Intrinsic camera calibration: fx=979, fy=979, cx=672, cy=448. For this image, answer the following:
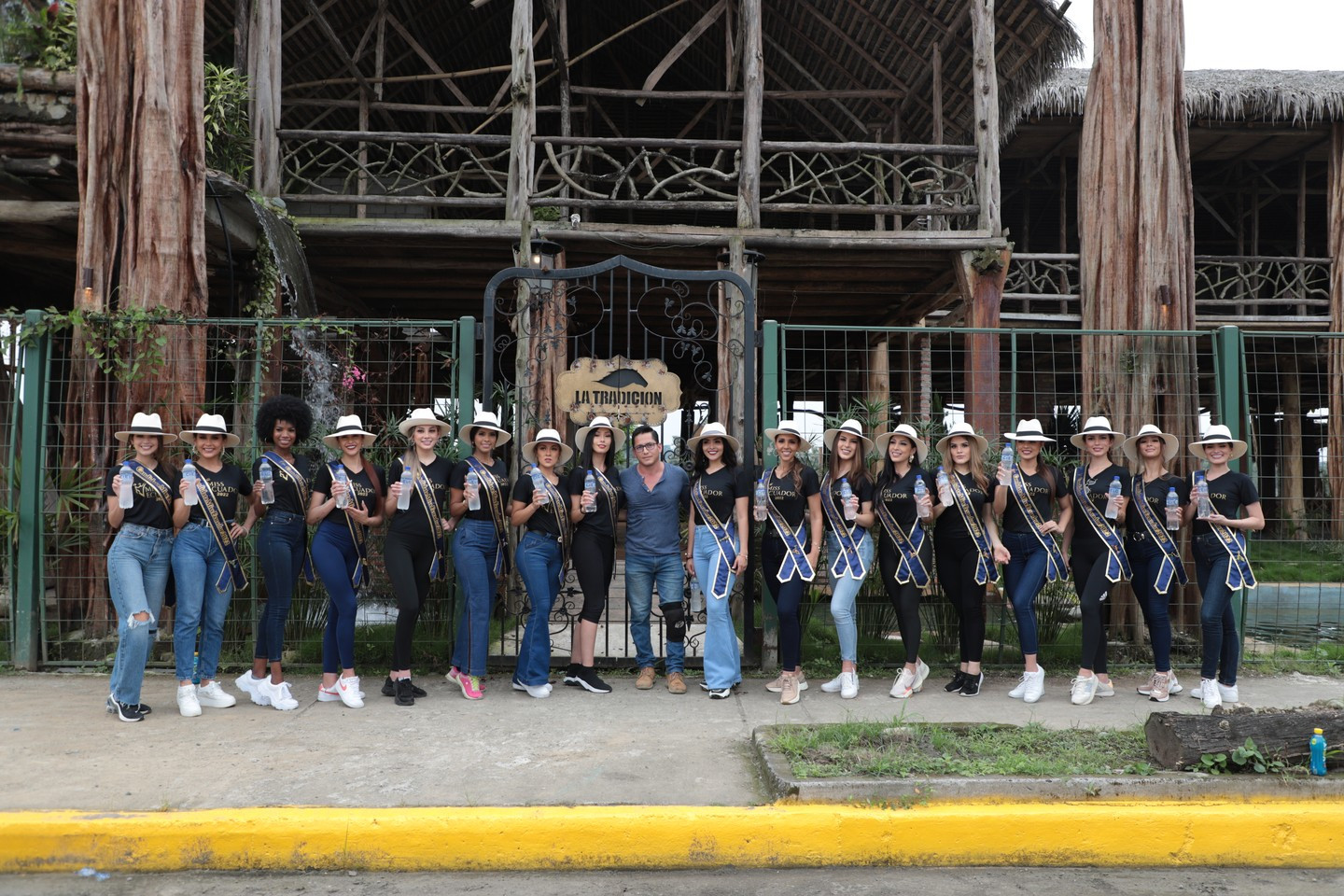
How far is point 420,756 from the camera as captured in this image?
15.5 feet

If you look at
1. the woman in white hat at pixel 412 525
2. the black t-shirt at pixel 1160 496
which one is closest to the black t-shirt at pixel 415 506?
the woman in white hat at pixel 412 525

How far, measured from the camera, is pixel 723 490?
19.8 ft

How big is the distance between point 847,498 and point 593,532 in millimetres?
1570

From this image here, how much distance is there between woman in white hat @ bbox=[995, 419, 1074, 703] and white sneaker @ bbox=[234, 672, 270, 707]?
4505 millimetres

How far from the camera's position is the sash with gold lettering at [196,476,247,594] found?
548 cm

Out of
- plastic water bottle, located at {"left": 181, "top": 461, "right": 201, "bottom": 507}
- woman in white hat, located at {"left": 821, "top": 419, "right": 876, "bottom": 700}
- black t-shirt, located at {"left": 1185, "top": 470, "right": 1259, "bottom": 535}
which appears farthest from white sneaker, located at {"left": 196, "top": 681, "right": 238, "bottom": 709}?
black t-shirt, located at {"left": 1185, "top": 470, "right": 1259, "bottom": 535}

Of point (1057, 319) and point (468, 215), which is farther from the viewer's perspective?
point (468, 215)

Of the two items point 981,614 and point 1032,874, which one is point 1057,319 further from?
point 1032,874

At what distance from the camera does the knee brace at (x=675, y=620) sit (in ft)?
19.9

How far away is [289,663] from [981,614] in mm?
4587

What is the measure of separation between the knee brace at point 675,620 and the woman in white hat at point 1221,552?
3.09m

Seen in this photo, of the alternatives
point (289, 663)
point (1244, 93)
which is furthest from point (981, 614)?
point (1244, 93)

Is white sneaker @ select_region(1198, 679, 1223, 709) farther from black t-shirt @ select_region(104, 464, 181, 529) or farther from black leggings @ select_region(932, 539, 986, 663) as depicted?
black t-shirt @ select_region(104, 464, 181, 529)

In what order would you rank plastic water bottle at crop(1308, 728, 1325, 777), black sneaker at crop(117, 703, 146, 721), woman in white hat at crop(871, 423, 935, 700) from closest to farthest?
plastic water bottle at crop(1308, 728, 1325, 777), black sneaker at crop(117, 703, 146, 721), woman in white hat at crop(871, 423, 935, 700)
